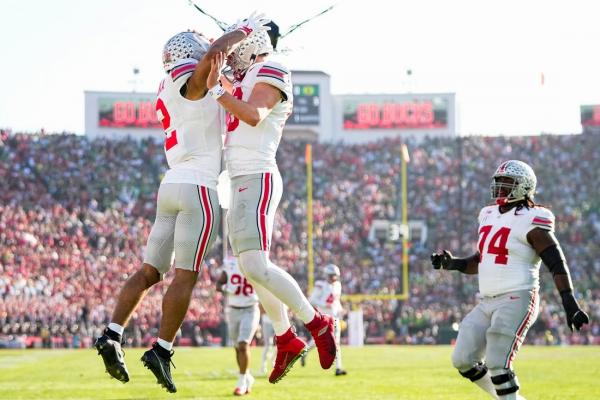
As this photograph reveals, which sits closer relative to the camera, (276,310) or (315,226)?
(276,310)

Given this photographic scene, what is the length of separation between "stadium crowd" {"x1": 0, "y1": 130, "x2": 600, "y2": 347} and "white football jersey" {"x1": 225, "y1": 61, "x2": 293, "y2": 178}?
25760mm

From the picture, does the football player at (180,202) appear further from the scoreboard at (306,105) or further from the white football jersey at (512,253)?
the scoreboard at (306,105)

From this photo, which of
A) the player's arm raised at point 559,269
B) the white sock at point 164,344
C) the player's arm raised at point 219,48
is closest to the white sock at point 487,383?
the player's arm raised at point 559,269

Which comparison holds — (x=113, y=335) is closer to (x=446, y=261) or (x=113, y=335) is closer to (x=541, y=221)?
(x=446, y=261)

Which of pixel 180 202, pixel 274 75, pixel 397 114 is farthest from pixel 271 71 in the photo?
pixel 397 114

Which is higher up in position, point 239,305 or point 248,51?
point 248,51

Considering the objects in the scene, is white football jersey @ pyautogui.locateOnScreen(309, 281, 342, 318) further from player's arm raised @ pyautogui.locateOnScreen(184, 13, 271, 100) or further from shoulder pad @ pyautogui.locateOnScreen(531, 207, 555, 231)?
player's arm raised @ pyautogui.locateOnScreen(184, 13, 271, 100)

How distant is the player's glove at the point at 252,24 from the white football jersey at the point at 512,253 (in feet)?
8.52

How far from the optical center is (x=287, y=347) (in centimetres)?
838

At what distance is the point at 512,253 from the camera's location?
8984 mm

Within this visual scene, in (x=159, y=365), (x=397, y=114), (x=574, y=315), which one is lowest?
(x=159, y=365)

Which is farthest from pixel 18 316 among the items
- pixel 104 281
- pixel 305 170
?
pixel 305 170

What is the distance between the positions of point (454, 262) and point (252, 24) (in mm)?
2882

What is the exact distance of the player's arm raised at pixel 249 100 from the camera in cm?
771
